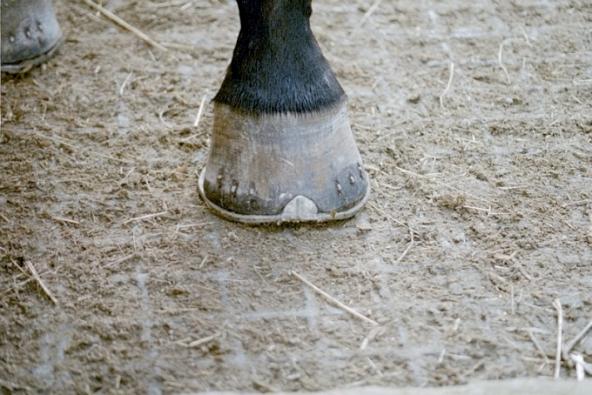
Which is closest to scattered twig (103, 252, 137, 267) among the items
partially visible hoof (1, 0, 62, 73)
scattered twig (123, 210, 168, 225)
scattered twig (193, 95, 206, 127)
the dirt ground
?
the dirt ground

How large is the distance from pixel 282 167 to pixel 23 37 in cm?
121

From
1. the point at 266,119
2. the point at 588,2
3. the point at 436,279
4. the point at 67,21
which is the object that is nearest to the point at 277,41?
the point at 266,119

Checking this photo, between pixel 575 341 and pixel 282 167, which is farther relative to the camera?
pixel 282 167

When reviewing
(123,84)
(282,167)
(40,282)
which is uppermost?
(282,167)

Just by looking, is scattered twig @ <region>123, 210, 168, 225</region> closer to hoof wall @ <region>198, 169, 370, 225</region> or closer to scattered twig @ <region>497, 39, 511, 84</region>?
hoof wall @ <region>198, 169, 370, 225</region>

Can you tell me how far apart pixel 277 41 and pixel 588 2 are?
5.13ft

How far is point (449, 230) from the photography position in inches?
88.8

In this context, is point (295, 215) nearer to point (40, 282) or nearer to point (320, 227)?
point (320, 227)

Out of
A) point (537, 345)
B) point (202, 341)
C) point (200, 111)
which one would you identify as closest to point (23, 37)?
point (200, 111)

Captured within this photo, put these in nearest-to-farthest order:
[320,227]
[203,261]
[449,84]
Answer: [203,261], [320,227], [449,84]

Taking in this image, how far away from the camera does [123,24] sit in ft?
10.4

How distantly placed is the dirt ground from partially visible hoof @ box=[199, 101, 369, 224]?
6 cm

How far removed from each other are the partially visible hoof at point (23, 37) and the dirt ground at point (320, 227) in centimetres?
5

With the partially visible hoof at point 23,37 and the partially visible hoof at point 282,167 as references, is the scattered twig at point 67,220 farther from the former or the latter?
the partially visible hoof at point 23,37
